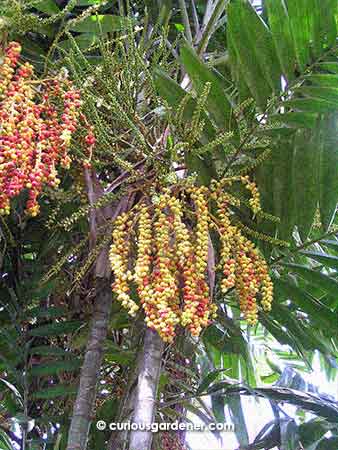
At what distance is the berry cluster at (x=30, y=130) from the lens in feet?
3.75

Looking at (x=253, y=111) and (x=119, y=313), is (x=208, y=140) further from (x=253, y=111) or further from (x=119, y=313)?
(x=119, y=313)

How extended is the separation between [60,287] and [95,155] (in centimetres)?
46

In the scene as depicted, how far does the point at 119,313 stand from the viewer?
174 cm

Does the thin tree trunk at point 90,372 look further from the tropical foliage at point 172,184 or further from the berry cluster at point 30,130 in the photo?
the berry cluster at point 30,130

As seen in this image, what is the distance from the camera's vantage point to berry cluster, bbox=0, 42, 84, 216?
1.14m

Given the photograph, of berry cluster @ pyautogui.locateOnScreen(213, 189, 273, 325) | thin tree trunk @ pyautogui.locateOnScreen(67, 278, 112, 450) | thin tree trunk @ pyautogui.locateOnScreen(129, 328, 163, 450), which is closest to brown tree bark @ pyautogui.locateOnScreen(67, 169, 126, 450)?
thin tree trunk @ pyautogui.locateOnScreen(67, 278, 112, 450)

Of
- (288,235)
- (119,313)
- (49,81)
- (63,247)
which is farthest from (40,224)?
(288,235)

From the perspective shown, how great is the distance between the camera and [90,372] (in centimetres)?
144

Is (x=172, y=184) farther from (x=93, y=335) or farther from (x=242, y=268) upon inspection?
(x=93, y=335)

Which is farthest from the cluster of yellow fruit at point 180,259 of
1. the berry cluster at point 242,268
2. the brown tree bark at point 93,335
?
the brown tree bark at point 93,335

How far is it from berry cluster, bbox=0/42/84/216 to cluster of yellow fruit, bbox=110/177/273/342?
0.18 m

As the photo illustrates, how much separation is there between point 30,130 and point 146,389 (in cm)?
55

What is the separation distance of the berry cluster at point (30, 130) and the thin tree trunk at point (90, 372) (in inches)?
14.4

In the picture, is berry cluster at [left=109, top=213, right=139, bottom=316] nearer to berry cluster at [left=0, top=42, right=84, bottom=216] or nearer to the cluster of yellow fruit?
the cluster of yellow fruit
